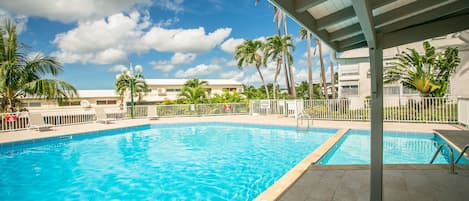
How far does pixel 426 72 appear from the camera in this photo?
11.7 metres

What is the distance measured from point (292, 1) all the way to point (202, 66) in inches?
2340

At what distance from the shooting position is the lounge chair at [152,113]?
1620 centimetres

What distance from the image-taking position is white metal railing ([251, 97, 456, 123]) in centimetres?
993

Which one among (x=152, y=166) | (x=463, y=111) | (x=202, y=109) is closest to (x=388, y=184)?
(x=152, y=166)

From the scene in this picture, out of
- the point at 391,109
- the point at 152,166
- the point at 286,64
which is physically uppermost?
the point at 286,64

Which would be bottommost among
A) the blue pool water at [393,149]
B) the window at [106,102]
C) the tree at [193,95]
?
the blue pool water at [393,149]

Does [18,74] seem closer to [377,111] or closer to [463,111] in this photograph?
[377,111]

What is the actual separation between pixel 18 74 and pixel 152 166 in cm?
1052

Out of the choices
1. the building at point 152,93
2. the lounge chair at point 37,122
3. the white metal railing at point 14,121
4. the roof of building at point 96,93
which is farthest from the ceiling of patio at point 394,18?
the roof of building at point 96,93

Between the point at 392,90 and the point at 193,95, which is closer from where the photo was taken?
the point at 392,90

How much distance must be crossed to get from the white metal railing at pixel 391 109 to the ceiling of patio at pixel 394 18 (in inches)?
345

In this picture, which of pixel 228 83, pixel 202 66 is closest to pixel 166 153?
pixel 228 83

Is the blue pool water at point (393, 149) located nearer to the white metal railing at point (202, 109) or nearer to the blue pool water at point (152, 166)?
the blue pool water at point (152, 166)

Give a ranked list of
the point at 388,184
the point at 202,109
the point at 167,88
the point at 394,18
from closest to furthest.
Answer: the point at 394,18 → the point at 388,184 → the point at 202,109 → the point at 167,88
